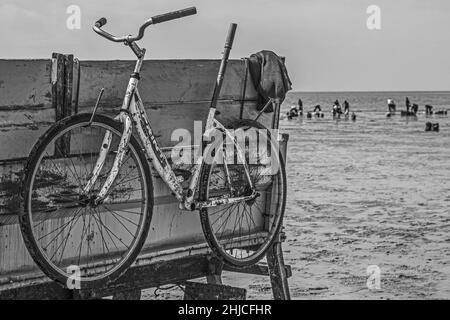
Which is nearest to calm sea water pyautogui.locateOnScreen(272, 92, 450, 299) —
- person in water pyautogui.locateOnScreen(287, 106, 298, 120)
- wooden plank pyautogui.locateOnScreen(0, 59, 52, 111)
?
wooden plank pyautogui.locateOnScreen(0, 59, 52, 111)

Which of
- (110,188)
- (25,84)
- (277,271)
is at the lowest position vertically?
(277,271)

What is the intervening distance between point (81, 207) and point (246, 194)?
1429mm

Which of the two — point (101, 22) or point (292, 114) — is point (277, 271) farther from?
point (292, 114)

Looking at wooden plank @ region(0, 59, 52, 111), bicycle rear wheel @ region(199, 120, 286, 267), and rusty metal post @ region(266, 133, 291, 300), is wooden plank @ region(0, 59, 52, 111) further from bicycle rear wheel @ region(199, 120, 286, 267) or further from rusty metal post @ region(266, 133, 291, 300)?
rusty metal post @ region(266, 133, 291, 300)

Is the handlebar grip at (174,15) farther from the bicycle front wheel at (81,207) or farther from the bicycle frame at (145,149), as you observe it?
the bicycle front wheel at (81,207)

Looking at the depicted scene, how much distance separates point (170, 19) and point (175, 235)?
130 centimetres

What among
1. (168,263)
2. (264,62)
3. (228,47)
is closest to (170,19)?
(228,47)

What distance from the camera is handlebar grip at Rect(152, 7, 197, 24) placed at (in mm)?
5016

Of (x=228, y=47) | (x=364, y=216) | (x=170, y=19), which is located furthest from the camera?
(x=364, y=216)

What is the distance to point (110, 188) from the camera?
469 centimetres

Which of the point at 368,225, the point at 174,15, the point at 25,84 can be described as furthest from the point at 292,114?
the point at 25,84

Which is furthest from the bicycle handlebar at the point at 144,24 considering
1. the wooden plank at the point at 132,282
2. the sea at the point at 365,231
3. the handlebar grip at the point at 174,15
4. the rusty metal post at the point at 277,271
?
the sea at the point at 365,231
